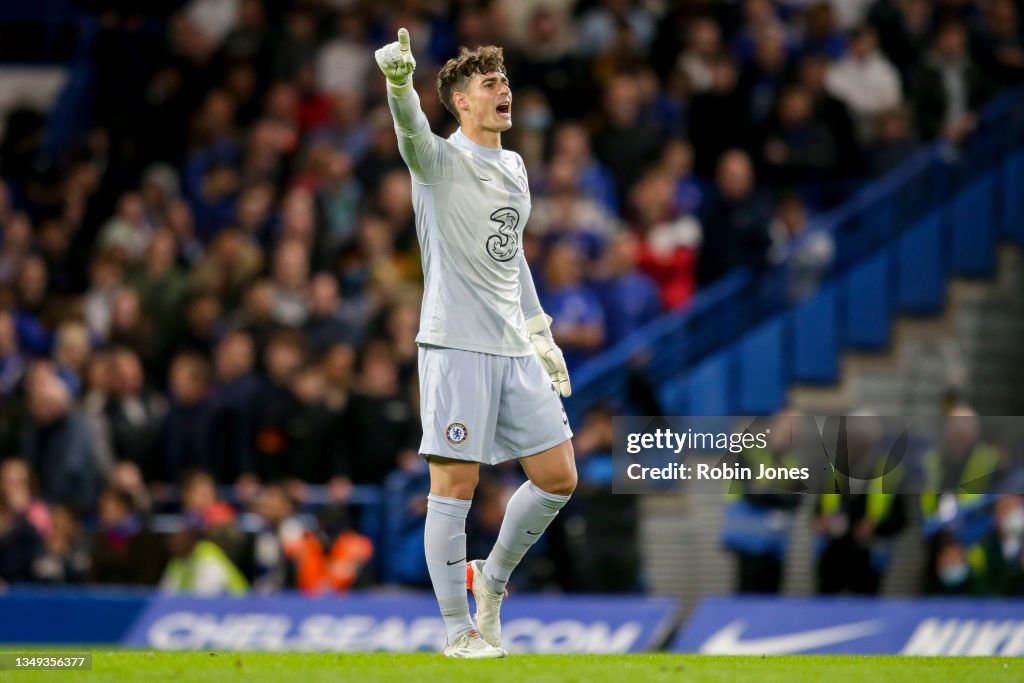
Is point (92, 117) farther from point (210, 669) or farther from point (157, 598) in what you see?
point (210, 669)

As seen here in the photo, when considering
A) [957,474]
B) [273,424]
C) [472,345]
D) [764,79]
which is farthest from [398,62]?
[764,79]

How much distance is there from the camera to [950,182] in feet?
50.5

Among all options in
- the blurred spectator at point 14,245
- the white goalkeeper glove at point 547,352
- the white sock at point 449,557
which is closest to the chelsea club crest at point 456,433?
the white sock at point 449,557

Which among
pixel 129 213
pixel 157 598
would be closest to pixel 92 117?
pixel 129 213

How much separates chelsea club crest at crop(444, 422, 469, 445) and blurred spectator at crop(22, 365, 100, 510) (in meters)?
7.11

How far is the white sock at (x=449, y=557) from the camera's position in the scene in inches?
305

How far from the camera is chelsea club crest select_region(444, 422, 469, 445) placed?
7.64m

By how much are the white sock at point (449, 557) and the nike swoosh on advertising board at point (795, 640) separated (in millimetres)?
4156

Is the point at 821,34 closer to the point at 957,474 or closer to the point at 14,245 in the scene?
the point at 957,474

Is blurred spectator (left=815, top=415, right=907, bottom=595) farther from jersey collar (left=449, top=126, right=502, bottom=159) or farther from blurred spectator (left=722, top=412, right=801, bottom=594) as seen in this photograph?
jersey collar (left=449, top=126, right=502, bottom=159)

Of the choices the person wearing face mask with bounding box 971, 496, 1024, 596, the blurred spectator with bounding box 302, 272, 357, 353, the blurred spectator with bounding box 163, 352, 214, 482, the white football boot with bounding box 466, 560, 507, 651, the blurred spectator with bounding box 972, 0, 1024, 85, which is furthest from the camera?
the blurred spectator with bounding box 972, 0, 1024, 85

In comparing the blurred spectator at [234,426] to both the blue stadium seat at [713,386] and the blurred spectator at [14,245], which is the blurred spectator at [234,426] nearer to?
the blurred spectator at [14,245]

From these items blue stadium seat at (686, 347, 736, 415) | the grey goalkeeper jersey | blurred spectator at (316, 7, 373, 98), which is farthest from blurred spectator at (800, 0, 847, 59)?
the grey goalkeeper jersey

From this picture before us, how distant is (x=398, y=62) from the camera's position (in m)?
7.20
